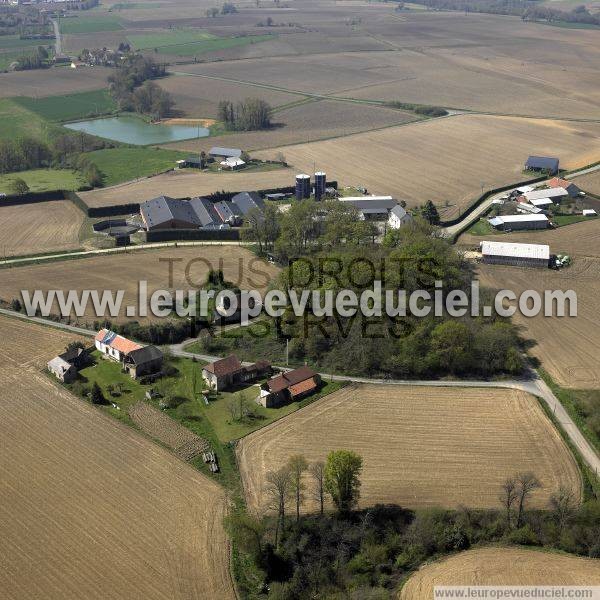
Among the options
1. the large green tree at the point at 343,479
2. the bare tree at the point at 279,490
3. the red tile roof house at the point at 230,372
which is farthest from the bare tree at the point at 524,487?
the red tile roof house at the point at 230,372

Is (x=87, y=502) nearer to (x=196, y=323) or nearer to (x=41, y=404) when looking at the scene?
(x=41, y=404)

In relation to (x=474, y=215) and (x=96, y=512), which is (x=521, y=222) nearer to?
(x=474, y=215)

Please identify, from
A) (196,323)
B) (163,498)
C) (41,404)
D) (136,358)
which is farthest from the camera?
(196,323)

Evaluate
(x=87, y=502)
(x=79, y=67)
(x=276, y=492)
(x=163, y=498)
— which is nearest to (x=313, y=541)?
(x=276, y=492)

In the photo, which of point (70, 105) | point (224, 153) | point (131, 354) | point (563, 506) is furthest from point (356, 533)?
point (70, 105)

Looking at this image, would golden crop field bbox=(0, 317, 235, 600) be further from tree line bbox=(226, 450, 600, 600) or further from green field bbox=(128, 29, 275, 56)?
green field bbox=(128, 29, 275, 56)

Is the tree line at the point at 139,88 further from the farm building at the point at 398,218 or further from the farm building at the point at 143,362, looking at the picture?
the farm building at the point at 143,362
